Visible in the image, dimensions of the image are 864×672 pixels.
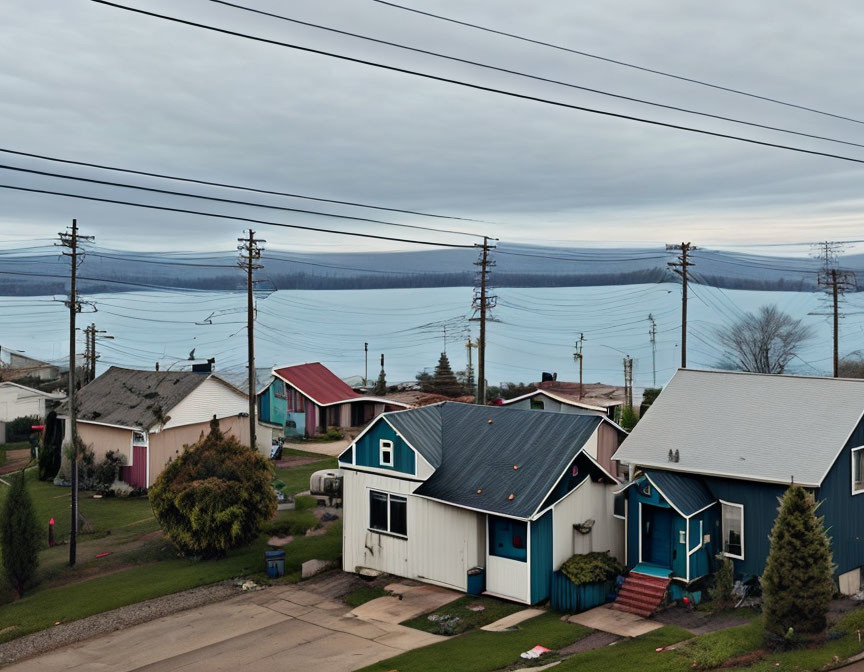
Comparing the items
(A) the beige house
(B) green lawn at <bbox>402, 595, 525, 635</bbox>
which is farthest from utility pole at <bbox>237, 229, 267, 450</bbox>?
(B) green lawn at <bbox>402, 595, 525, 635</bbox>

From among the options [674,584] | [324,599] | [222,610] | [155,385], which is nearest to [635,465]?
[674,584]

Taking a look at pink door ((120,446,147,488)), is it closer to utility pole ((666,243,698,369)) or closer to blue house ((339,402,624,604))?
blue house ((339,402,624,604))

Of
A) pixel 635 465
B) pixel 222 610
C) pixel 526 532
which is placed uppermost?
pixel 635 465

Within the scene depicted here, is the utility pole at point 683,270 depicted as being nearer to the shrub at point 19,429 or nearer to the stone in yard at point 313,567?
the stone in yard at point 313,567

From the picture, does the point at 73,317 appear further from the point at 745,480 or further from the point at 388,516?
the point at 745,480

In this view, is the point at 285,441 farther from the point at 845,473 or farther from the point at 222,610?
the point at 845,473

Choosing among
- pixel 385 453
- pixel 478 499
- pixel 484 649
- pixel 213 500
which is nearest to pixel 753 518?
pixel 478 499
